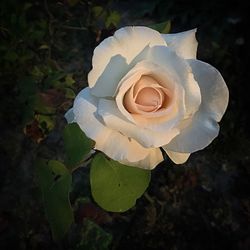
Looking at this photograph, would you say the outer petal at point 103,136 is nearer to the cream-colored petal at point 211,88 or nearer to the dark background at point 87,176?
the cream-colored petal at point 211,88

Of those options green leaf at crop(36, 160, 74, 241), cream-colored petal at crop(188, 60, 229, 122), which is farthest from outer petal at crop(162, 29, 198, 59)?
green leaf at crop(36, 160, 74, 241)

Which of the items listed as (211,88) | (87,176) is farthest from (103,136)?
(87,176)

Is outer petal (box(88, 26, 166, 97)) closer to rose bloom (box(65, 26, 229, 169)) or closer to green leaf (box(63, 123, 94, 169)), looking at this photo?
rose bloom (box(65, 26, 229, 169))

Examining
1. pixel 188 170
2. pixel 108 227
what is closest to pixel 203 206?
pixel 188 170

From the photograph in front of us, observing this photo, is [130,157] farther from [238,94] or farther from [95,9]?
[238,94]

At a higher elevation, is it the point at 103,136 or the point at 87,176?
the point at 103,136

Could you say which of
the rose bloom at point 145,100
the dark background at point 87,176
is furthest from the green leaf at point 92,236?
the rose bloom at point 145,100

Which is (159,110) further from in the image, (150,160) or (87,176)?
(87,176)
